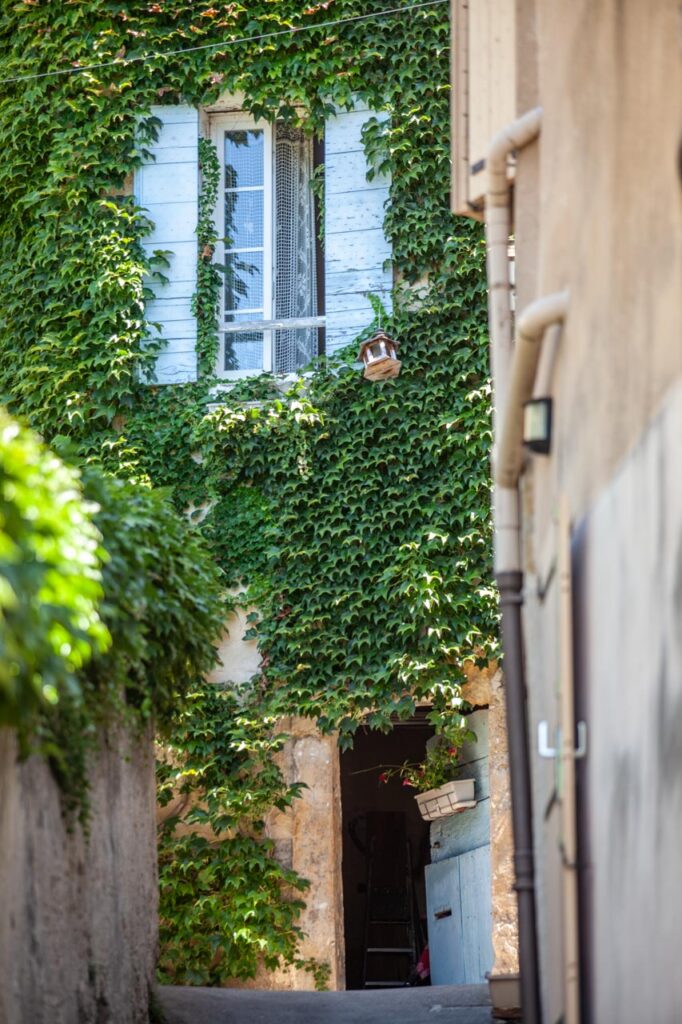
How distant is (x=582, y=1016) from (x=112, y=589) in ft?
6.43

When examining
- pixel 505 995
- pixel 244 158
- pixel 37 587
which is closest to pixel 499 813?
pixel 505 995

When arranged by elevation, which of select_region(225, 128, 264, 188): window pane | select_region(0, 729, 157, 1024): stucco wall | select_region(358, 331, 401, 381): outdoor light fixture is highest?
select_region(225, 128, 264, 188): window pane

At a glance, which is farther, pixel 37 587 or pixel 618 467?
pixel 618 467

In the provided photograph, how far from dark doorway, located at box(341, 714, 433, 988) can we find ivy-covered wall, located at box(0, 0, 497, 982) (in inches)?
82.1

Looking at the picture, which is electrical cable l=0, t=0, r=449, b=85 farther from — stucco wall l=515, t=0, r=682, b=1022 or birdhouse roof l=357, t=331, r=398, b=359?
stucco wall l=515, t=0, r=682, b=1022

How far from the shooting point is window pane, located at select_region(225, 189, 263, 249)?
9.70m

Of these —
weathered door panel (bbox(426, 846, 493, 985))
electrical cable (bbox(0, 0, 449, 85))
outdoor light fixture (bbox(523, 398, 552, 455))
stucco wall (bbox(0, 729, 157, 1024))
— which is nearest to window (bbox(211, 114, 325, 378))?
electrical cable (bbox(0, 0, 449, 85))

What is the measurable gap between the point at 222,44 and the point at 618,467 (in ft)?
20.9

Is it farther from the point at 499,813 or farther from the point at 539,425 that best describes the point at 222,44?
the point at 539,425

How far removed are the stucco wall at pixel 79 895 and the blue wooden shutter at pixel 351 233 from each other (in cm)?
367

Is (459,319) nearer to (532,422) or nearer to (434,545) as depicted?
(434,545)

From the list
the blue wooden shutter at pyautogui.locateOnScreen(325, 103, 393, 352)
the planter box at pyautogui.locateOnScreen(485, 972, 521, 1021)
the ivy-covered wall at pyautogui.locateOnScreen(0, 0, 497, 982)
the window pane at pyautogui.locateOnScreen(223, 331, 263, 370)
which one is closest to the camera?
the planter box at pyautogui.locateOnScreen(485, 972, 521, 1021)

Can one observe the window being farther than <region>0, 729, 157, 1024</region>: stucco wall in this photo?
Yes

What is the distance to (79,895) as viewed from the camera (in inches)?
201
